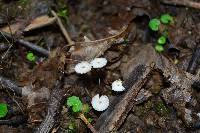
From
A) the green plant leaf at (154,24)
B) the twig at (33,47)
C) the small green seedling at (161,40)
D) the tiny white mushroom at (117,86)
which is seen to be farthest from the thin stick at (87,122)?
the green plant leaf at (154,24)

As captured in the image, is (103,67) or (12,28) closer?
(103,67)

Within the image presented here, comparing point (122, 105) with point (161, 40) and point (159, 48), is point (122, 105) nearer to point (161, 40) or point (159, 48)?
point (159, 48)

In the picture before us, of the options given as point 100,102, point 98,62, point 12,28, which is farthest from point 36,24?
point 100,102

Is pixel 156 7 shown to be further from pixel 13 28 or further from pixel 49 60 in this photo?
pixel 13 28

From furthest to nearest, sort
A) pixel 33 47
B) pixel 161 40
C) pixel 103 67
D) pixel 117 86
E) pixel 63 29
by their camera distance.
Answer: pixel 63 29, pixel 161 40, pixel 33 47, pixel 103 67, pixel 117 86

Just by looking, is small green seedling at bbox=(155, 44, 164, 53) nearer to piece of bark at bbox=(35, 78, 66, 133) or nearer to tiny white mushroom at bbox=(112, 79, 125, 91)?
tiny white mushroom at bbox=(112, 79, 125, 91)

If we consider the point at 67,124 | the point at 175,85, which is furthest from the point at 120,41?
the point at 67,124
